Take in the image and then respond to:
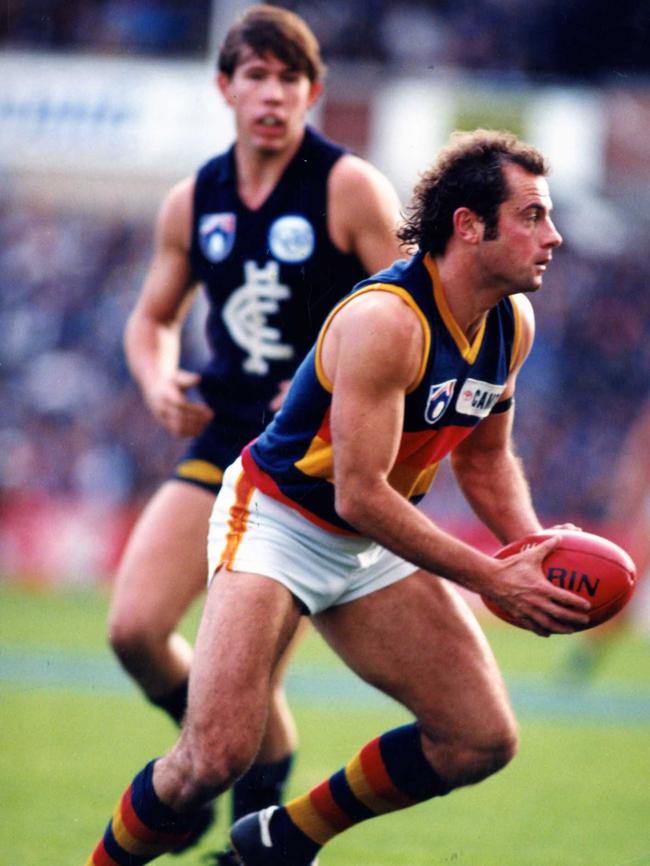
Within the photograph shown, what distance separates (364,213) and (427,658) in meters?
1.50

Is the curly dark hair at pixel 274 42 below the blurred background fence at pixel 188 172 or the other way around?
the other way around

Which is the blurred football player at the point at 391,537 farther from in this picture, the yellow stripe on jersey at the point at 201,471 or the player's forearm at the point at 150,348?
the player's forearm at the point at 150,348

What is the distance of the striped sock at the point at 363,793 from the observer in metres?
4.22

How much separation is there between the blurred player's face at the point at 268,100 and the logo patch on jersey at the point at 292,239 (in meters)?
0.25

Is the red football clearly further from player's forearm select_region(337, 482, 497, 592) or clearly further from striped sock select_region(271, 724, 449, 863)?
striped sock select_region(271, 724, 449, 863)

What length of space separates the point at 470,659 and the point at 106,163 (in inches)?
528

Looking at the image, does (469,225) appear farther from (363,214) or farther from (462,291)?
(363,214)

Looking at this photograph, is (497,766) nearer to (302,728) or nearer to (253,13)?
(253,13)

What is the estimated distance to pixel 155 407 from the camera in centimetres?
520

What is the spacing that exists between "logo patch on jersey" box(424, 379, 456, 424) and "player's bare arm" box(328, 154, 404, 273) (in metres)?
0.91

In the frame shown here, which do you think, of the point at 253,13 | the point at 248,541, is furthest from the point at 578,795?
the point at 253,13

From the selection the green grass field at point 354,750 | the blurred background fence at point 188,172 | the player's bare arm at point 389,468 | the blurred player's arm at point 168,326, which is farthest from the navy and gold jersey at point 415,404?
the blurred background fence at point 188,172

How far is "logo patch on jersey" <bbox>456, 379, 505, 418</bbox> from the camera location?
4043 millimetres

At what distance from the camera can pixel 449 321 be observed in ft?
12.9
